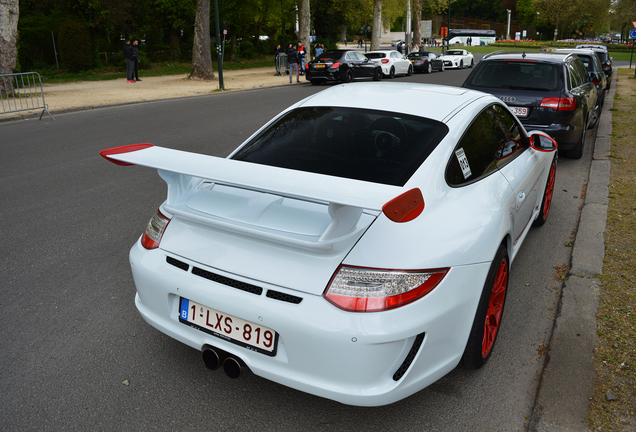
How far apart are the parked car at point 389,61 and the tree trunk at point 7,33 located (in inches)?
675

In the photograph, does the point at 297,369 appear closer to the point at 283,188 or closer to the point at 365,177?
the point at 283,188

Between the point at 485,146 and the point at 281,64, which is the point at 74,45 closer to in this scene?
the point at 281,64

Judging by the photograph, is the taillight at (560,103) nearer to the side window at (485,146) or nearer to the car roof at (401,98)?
the side window at (485,146)

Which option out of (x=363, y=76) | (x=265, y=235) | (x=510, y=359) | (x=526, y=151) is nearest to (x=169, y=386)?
(x=265, y=235)

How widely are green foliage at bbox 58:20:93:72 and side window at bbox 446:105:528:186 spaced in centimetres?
3148

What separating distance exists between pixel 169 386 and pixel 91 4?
1323 inches

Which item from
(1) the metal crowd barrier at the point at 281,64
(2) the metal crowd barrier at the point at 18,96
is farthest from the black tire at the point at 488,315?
(1) the metal crowd barrier at the point at 281,64

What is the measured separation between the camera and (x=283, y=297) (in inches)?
89.2

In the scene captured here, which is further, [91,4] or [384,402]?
[91,4]

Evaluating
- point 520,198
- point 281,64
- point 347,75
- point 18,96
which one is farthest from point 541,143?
point 281,64

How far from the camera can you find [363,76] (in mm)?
26594

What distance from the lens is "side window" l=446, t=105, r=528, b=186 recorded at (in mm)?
2922

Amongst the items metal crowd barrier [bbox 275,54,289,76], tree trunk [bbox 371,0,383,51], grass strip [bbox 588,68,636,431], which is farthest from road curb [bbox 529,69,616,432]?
tree trunk [bbox 371,0,383,51]

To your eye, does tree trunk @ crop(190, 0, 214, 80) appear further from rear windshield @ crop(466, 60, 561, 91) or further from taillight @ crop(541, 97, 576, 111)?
taillight @ crop(541, 97, 576, 111)
